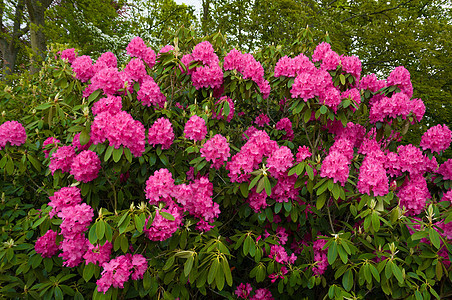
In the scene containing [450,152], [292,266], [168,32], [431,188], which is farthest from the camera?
[450,152]

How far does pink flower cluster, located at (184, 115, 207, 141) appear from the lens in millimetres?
2084

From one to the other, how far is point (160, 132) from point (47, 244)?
1085 millimetres

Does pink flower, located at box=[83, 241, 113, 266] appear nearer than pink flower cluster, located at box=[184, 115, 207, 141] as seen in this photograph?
Yes

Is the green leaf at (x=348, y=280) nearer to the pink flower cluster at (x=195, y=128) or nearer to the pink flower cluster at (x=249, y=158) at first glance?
the pink flower cluster at (x=249, y=158)

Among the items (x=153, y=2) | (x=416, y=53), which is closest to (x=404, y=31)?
(x=416, y=53)

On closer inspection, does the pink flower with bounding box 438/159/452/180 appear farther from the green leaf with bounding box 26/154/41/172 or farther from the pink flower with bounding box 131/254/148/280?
the green leaf with bounding box 26/154/41/172

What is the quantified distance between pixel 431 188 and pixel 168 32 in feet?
9.62

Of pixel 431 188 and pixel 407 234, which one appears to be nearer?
pixel 407 234

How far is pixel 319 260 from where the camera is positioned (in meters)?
2.31

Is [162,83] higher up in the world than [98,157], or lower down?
higher up

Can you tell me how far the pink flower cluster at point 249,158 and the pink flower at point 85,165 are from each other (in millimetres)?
881

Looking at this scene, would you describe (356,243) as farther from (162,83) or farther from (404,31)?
(404,31)

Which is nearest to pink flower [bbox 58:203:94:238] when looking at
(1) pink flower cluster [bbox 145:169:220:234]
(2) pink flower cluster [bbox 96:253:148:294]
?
(2) pink flower cluster [bbox 96:253:148:294]

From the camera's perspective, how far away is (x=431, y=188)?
107 inches
